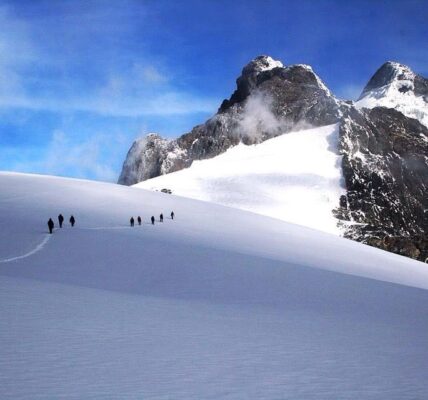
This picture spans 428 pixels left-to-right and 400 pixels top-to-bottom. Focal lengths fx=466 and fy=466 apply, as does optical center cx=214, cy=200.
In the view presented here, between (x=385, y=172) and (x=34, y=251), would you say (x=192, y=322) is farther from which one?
(x=385, y=172)

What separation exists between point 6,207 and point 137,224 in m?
9.54

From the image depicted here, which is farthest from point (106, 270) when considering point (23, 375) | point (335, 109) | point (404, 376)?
point (335, 109)

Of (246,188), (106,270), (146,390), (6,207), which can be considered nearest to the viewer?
(146,390)

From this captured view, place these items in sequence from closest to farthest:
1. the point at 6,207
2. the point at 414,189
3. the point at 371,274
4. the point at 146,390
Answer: the point at 146,390, the point at 371,274, the point at 6,207, the point at 414,189

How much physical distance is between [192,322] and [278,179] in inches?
5430

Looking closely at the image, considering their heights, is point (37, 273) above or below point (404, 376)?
above

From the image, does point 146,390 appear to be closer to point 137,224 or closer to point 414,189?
point 137,224

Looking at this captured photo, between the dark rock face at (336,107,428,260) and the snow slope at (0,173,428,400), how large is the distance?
103 meters

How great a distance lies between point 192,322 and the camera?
1086 cm

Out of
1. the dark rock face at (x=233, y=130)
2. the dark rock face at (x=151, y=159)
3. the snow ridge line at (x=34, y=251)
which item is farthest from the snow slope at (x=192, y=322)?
the dark rock face at (x=233, y=130)

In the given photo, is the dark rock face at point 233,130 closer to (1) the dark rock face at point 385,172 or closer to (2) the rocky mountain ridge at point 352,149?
(2) the rocky mountain ridge at point 352,149

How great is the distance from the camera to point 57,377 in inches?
265

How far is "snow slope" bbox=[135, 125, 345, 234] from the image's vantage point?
420ft

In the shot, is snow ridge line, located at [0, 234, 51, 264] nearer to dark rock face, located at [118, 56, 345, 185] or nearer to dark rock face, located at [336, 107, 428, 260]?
dark rock face, located at [336, 107, 428, 260]
